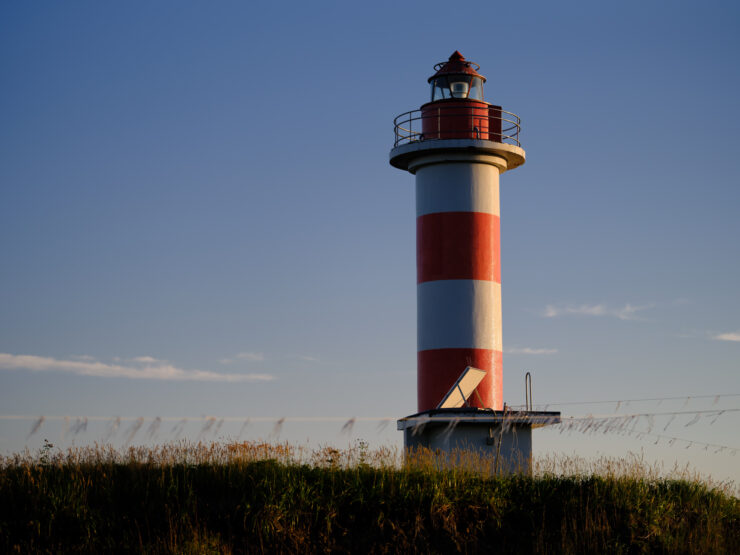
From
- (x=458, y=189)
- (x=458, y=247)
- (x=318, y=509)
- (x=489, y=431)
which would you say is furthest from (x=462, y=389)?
(x=318, y=509)

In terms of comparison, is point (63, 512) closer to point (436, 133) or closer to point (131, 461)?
point (131, 461)

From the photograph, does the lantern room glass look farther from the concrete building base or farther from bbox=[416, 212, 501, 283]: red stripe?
the concrete building base

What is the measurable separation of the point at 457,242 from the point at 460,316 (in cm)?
164

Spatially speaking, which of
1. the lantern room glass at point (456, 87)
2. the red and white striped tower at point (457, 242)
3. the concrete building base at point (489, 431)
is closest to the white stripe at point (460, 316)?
the red and white striped tower at point (457, 242)

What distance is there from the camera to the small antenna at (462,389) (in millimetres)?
19734

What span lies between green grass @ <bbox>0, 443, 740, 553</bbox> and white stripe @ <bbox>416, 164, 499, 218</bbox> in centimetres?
760

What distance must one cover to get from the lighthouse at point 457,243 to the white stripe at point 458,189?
22mm

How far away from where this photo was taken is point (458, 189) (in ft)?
71.4

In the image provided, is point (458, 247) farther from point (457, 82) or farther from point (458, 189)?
point (457, 82)

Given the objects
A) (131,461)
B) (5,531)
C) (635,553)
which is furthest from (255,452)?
(635,553)

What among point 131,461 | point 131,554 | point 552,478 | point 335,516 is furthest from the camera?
point 552,478

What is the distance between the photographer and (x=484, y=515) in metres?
14.5

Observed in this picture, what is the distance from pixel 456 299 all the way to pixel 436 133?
153 inches

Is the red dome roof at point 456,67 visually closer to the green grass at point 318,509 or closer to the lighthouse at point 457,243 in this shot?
the lighthouse at point 457,243
